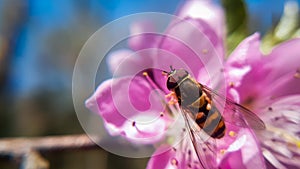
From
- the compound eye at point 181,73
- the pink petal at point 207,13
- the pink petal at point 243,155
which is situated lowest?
the pink petal at point 243,155

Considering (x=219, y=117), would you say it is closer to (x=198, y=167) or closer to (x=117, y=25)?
(x=198, y=167)

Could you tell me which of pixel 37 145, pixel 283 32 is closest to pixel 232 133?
pixel 283 32

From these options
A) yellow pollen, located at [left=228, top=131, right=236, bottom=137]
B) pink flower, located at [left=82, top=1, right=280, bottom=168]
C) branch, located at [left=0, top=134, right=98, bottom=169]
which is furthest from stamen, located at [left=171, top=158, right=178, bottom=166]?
branch, located at [left=0, top=134, right=98, bottom=169]

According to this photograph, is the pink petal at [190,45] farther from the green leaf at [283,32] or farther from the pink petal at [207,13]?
the green leaf at [283,32]

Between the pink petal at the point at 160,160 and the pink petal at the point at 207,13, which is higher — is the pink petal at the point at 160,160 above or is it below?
below

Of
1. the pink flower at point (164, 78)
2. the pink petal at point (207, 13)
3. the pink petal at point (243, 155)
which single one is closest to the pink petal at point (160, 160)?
the pink flower at point (164, 78)

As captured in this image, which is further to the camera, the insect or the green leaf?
the green leaf

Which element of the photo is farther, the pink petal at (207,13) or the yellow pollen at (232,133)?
the pink petal at (207,13)

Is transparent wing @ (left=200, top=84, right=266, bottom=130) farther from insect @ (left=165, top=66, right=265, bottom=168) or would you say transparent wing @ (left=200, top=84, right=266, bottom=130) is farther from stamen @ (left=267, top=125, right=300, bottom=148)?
stamen @ (left=267, top=125, right=300, bottom=148)
